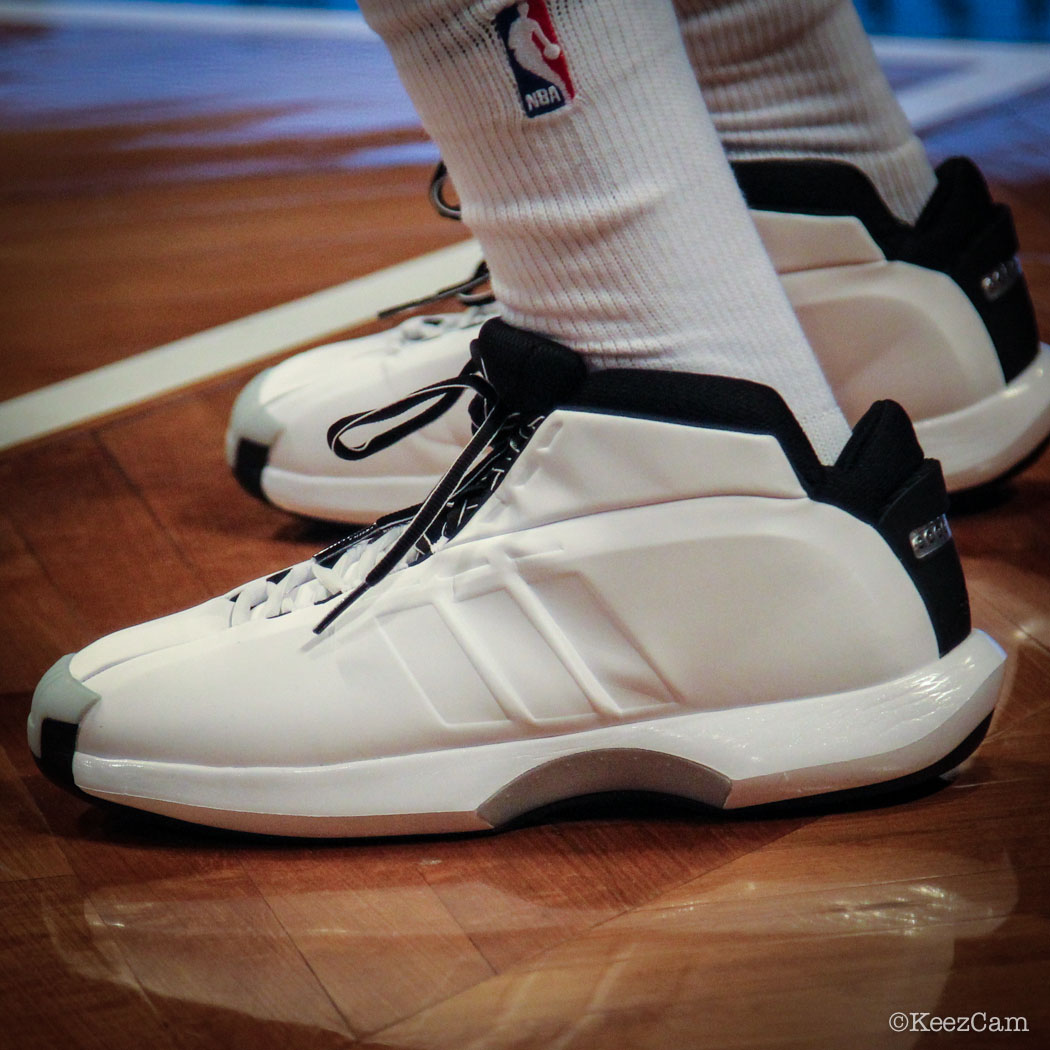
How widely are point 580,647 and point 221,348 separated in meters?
0.70

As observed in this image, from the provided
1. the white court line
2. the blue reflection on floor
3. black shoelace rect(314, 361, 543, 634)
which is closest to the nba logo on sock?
black shoelace rect(314, 361, 543, 634)

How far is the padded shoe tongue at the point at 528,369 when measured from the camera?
484 mm

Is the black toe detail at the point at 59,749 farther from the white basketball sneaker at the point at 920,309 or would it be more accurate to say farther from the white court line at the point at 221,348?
the white court line at the point at 221,348

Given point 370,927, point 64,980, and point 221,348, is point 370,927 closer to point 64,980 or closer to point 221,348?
point 64,980

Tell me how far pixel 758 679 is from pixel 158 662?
26 centimetres

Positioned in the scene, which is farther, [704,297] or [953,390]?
[953,390]

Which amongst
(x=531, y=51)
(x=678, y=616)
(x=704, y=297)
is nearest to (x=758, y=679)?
(x=678, y=616)

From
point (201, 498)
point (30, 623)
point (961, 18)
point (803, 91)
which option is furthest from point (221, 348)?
point (961, 18)

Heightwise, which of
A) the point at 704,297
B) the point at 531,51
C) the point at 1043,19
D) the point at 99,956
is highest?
the point at 531,51

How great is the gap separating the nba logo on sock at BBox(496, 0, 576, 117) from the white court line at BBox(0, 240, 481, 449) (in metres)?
0.53

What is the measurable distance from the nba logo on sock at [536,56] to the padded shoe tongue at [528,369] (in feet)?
0.30

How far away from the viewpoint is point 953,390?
2.33 ft

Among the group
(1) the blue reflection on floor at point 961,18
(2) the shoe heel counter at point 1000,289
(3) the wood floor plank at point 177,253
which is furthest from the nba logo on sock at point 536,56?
(1) the blue reflection on floor at point 961,18

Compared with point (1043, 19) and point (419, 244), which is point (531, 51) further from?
point (1043, 19)
